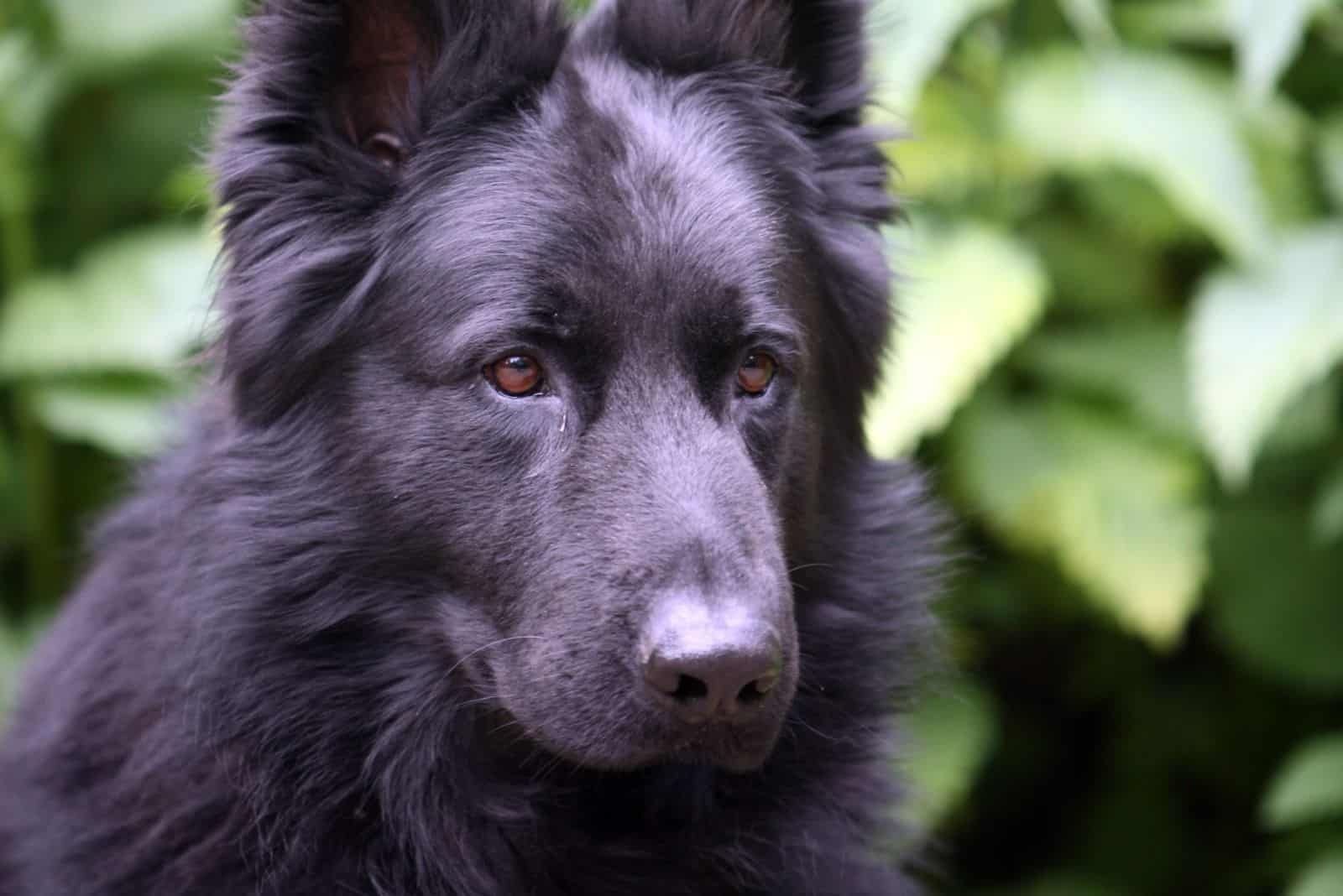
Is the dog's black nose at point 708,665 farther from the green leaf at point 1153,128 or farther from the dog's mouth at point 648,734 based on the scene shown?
the green leaf at point 1153,128

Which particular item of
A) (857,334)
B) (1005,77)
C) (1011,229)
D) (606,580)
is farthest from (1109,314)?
(606,580)

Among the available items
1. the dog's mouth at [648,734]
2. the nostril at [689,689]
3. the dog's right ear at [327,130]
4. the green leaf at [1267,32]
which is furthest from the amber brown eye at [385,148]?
the green leaf at [1267,32]

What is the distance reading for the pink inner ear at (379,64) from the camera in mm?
Result: 3217

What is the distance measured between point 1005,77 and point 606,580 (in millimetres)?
3066

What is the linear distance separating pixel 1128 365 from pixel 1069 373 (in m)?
0.19

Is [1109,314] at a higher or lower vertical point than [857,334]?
lower

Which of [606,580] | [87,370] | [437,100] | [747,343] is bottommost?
[87,370]

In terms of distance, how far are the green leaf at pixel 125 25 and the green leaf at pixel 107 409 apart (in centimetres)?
115

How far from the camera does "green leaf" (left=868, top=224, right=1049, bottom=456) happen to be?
14.8 feet

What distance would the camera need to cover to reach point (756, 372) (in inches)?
126

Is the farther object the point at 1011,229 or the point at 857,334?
the point at 1011,229

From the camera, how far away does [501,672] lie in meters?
3.04

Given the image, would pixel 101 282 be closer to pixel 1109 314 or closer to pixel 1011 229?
pixel 1011 229

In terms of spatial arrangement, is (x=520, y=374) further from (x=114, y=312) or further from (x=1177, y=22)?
(x=1177, y=22)
